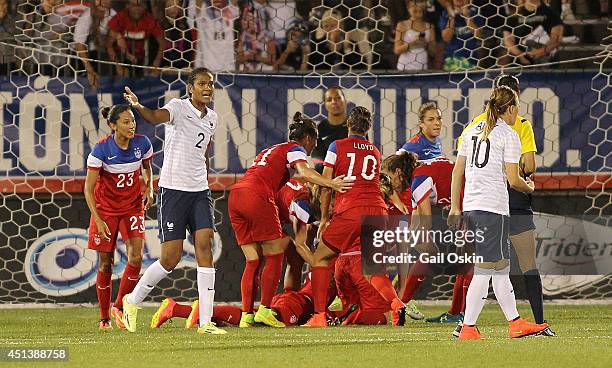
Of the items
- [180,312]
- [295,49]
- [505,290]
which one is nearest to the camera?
[505,290]

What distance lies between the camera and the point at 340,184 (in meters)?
9.17

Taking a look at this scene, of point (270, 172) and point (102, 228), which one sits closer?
point (102, 228)

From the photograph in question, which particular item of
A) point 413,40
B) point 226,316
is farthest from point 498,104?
point 413,40

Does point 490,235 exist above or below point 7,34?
below

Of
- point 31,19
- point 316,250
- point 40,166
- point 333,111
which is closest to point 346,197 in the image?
point 316,250

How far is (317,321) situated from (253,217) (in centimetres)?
95

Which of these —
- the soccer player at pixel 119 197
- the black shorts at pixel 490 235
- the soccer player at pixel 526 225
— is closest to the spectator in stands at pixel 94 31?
the soccer player at pixel 119 197

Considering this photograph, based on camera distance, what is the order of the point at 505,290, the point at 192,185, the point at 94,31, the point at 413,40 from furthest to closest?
the point at 413,40 → the point at 94,31 → the point at 192,185 → the point at 505,290

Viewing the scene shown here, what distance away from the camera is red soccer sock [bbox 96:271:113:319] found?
381 inches

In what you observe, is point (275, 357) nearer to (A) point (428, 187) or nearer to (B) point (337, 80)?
(A) point (428, 187)

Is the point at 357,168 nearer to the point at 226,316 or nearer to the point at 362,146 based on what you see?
the point at 362,146

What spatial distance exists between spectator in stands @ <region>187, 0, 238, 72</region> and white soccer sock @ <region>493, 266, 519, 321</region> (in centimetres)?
536

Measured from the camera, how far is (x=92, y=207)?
938 centimetres

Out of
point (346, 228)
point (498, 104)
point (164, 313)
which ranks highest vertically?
point (498, 104)
